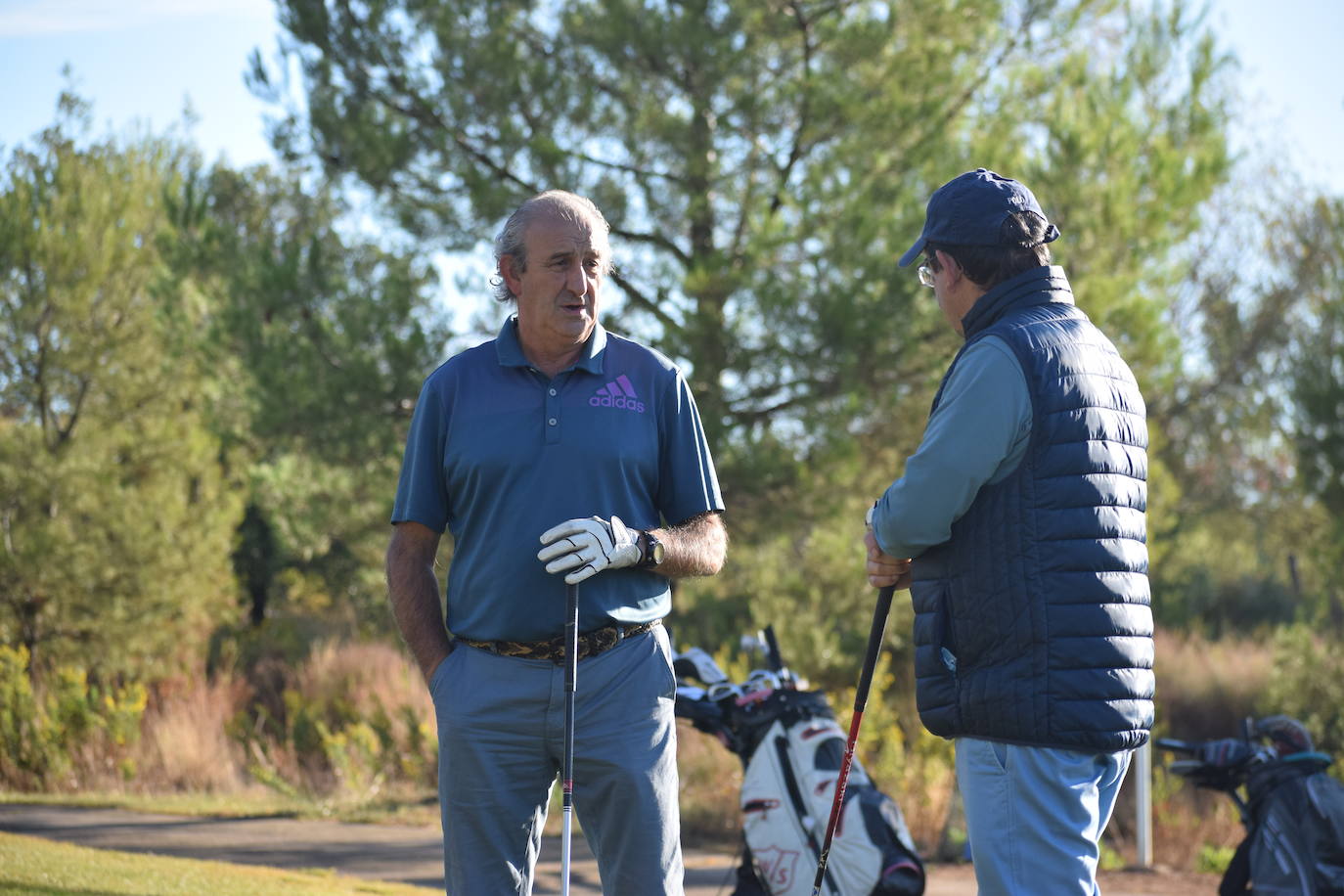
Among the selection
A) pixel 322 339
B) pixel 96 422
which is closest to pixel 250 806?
pixel 322 339

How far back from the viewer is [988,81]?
1143 centimetres

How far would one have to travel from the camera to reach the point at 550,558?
124 inches

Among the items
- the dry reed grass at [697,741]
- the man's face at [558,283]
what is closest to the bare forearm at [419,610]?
the man's face at [558,283]

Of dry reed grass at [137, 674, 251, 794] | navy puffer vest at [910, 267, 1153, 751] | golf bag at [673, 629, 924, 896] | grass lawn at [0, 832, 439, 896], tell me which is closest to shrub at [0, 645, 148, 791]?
dry reed grass at [137, 674, 251, 794]

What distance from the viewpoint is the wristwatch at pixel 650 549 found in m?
3.28

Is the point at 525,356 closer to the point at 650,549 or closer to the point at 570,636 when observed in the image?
the point at 650,549

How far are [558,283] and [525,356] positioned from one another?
0.20 meters

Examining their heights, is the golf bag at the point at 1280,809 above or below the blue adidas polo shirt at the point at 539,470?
below

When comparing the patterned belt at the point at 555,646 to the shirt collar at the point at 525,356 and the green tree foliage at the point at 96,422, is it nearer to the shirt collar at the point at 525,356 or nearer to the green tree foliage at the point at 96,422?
the shirt collar at the point at 525,356

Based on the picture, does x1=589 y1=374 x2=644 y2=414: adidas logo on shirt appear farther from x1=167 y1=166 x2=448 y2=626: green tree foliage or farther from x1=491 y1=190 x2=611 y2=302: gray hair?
x1=167 y1=166 x2=448 y2=626: green tree foliage

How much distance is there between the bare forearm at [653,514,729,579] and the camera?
131 inches

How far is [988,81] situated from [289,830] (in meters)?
7.77

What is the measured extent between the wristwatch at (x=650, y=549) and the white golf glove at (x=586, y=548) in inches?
1.9

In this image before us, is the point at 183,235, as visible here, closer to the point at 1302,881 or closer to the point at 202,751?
the point at 202,751
